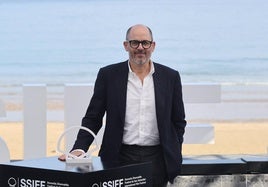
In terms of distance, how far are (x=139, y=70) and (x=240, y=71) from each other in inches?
916

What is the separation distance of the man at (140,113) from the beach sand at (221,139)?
22.3ft

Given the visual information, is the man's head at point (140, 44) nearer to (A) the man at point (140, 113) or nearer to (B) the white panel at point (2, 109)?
(A) the man at point (140, 113)

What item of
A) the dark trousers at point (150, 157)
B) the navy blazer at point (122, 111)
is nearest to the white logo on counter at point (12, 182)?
the navy blazer at point (122, 111)

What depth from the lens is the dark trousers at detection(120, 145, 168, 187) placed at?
3951 millimetres

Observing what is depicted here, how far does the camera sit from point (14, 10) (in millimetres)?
39875

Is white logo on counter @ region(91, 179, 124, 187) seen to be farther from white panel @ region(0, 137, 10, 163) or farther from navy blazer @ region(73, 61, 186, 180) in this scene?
white panel @ region(0, 137, 10, 163)

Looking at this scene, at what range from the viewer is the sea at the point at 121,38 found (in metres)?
26.4

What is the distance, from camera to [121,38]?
31.8m

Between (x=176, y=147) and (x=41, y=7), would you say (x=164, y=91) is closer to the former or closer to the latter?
(x=176, y=147)

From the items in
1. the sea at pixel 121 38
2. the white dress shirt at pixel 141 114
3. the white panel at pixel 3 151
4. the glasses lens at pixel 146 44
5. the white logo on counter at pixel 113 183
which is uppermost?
the sea at pixel 121 38

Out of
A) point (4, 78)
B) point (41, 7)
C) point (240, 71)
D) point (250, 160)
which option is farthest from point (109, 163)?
point (41, 7)

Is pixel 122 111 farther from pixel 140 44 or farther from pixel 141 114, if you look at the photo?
pixel 140 44

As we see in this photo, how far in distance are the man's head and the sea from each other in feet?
56.8

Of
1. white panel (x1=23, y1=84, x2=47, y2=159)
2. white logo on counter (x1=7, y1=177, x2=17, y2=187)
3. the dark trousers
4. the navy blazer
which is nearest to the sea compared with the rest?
white panel (x1=23, y1=84, x2=47, y2=159)
